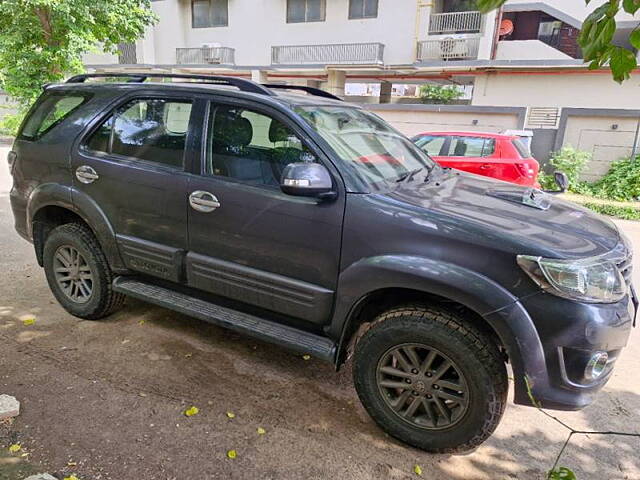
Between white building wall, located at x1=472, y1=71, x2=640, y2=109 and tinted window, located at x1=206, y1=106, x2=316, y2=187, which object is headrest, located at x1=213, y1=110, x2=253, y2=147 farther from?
white building wall, located at x1=472, y1=71, x2=640, y2=109

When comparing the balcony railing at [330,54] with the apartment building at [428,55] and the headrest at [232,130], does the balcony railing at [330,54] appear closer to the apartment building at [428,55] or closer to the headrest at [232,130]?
the apartment building at [428,55]

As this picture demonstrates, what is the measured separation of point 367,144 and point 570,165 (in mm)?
11543

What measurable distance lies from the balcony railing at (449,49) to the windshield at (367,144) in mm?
15169

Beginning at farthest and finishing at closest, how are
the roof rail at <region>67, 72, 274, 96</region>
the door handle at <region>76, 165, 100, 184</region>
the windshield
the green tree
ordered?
the door handle at <region>76, 165, 100, 184</region> < the roof rail at <region>67, 72, 274, 96</region> < the windshield < the green tree

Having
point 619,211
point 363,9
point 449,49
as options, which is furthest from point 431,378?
point 363,9

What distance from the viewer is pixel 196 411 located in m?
2.82

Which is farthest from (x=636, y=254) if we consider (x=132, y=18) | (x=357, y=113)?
(x=132, y=18)

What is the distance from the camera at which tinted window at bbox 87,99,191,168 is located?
3.24 meters

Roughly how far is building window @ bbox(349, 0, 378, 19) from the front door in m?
18.0

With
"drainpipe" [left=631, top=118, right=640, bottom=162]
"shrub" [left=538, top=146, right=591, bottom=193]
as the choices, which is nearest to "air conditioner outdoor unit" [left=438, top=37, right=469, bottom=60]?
"shrub" [left=538, top=146, right=591, bottom=193]

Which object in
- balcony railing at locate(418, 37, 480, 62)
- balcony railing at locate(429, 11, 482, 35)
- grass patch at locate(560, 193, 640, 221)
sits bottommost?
grass patch at locate(560, 193, 640, 221)

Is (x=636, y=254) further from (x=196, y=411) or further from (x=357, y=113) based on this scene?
(x=196, y=411)

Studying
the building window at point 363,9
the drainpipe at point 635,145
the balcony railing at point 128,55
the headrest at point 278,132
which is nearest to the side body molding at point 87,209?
the headrest at point 278,132

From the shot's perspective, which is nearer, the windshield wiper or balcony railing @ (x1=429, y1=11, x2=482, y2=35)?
the windshield wiper
